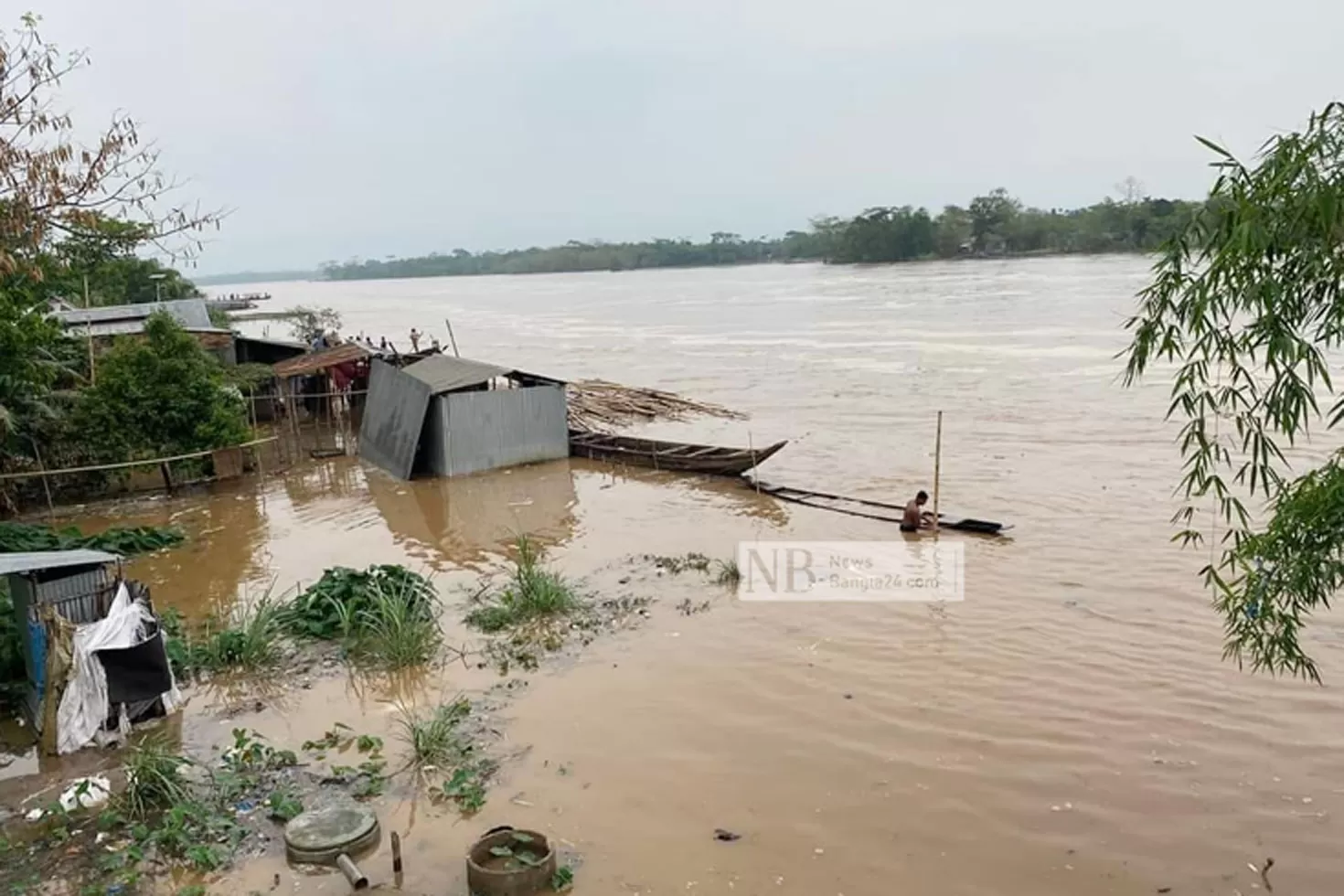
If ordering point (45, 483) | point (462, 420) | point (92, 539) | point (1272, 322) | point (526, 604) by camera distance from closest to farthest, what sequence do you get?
point (1272, 322), point (526, 604), point (92, 539), point (45, 483), point (462, 420)

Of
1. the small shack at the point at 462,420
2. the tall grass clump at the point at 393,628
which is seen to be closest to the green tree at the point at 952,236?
the small shack at the point at 462,420

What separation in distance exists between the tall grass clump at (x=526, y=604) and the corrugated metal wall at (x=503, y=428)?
6.32 m

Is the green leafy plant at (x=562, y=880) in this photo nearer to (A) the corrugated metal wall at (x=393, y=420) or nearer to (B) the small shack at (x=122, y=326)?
(A) the corrugated metal wall at (x=393, y=420)

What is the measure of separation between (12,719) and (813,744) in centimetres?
572

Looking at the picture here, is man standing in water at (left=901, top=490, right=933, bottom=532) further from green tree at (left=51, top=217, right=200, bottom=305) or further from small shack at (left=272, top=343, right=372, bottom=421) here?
green tree at (left=51, top=217, right=200, bottom=305)

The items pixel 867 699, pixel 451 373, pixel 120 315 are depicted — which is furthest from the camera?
pixel 120 315

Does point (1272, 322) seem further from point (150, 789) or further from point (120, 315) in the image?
point (120, 315)

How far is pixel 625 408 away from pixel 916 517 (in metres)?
11.6

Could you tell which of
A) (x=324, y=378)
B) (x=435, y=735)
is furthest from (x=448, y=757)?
(x=324, y=378)

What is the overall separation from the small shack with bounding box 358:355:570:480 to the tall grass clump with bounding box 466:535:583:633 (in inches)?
250

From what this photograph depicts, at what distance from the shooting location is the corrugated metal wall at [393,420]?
50.3ft

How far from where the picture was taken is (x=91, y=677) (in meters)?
6.20

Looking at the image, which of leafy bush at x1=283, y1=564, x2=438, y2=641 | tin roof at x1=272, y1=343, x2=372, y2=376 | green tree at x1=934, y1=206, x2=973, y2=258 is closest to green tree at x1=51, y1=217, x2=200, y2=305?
tin roof at x1=272, y1=343, x2=372, y2=376

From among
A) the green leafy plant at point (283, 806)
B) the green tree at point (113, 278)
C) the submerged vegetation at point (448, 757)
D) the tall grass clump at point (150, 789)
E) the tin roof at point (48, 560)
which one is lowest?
the submerged vegetation at point (448, 757)
